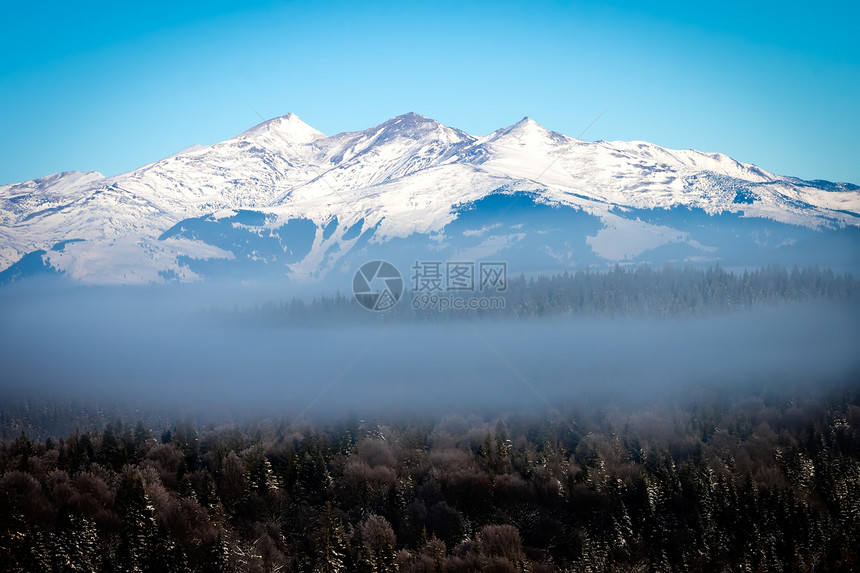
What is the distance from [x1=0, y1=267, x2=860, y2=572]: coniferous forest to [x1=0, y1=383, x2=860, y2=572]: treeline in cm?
32

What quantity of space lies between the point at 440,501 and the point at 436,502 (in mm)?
1196

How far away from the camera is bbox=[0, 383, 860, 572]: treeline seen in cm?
10088

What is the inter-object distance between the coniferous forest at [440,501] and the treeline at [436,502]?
0.32 meters

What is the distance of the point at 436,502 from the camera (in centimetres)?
12412

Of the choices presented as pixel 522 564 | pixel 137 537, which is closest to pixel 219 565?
pixel 137 537

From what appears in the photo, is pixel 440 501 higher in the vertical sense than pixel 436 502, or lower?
higher

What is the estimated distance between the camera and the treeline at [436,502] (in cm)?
10088

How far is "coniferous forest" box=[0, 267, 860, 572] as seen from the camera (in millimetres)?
100938

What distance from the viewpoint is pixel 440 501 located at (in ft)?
404

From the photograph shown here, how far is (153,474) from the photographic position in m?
123

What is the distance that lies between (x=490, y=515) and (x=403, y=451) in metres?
29.5

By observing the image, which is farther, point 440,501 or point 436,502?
point 436,502

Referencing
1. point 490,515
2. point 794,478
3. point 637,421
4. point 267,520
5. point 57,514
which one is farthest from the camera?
point 637,421

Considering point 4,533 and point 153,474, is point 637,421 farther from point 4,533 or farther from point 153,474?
point 4,533
